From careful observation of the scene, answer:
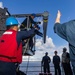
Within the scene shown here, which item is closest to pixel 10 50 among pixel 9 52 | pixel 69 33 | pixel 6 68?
pixel 9 52

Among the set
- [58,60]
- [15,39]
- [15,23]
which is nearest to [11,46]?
[15,39]

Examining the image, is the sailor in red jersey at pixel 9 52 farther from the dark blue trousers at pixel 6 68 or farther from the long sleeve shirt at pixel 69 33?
the long sleeve shirt at pixel 69 33

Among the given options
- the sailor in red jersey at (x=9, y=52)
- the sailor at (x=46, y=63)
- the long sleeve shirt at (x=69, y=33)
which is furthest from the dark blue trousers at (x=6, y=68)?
the sailor at (x=46, y=63)

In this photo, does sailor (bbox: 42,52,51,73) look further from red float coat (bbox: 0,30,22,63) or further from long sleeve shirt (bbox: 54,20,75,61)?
long sleeve shirt (bbox: 54,20,75,61)

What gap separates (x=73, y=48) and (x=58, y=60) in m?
11.5

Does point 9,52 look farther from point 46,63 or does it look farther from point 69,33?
point 46,63

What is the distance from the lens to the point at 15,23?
475 centimetres

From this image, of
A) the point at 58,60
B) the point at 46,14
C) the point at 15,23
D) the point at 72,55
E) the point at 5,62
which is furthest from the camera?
the point at 58,60

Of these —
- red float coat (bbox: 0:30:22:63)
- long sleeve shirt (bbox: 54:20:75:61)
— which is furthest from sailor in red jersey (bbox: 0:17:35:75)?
long sleeve shirt (bbox: 54:20:75:61)

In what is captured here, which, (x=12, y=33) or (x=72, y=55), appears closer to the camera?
(x=72, y=55)

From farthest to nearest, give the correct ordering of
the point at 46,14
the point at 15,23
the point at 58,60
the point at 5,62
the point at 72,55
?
the point at 58,60, the point at 46,14, the point at 15,23, the point at 5,62, the point at 72,55

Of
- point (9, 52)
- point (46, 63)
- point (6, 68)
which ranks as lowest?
point (6, 68)

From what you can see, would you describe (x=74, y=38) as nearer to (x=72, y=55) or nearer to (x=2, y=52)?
(x=72, y=55)

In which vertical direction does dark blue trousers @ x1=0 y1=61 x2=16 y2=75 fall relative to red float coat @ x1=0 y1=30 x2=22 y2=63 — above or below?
below
